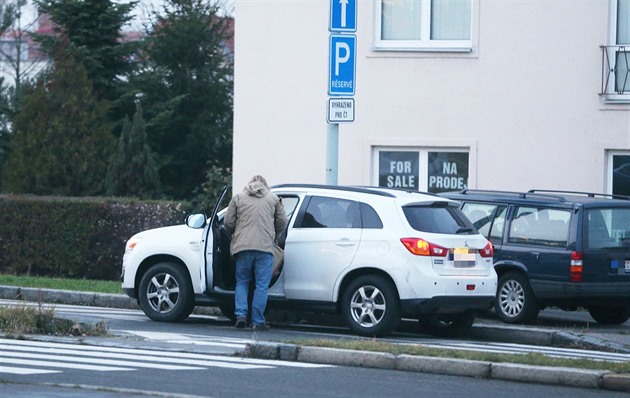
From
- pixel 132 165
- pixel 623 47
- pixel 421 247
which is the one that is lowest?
pixel 421 247

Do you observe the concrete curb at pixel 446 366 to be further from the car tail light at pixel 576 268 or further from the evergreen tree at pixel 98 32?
the evergreen tree at pixel 98 32

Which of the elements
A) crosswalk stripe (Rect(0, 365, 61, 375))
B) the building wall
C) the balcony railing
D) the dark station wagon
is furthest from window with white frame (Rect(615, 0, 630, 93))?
crosswalk stripe (Rect(0, 365, 61, 375))

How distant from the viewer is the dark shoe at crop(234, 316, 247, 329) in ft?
47.5

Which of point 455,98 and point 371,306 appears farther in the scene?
point 455,98

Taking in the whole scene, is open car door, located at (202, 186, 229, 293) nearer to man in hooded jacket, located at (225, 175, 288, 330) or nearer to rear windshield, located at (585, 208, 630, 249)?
man in hooded jacket, located at (225, 175, 288, 330)

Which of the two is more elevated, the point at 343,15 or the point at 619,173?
the point at 343,15

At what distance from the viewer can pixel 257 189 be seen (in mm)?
14602

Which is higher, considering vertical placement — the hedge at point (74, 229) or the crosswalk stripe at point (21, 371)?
the hedge at point (74, 229)

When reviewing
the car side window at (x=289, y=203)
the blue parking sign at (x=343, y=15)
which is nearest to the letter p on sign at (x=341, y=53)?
the blue parking sign at (x=343, y=15)

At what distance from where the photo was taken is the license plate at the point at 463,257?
1396 cm

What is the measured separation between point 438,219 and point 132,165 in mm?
15284

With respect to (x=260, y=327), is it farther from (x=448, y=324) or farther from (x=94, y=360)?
(x=94, y=360)

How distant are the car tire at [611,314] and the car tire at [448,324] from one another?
2559mm

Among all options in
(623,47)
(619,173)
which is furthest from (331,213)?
(623,47)
